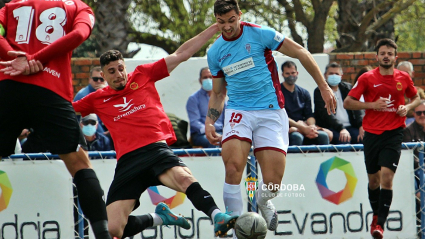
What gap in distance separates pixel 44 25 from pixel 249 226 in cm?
241

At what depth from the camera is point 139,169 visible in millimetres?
5957

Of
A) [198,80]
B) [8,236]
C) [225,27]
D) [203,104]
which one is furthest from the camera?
[198,80]

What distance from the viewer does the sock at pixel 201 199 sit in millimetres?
5196

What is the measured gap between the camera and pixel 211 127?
6156mm

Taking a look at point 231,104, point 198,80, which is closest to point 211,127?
point 231,104

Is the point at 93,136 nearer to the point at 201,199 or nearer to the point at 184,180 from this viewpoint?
the point at 184,180

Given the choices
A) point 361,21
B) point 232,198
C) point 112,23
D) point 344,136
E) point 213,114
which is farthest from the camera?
point 361,21

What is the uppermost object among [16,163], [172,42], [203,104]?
[172,42]

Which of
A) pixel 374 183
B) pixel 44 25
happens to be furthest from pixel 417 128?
pixel 44 25

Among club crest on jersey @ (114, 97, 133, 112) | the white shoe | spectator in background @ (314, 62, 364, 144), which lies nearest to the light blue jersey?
club crest on jersey @ (114, 97, 133, 112)

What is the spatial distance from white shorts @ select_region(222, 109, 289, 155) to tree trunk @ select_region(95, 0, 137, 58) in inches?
332

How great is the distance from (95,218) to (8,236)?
3.12 metres

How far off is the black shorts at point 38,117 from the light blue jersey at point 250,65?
6.12 ft

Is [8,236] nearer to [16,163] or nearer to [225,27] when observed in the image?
[16,163]
